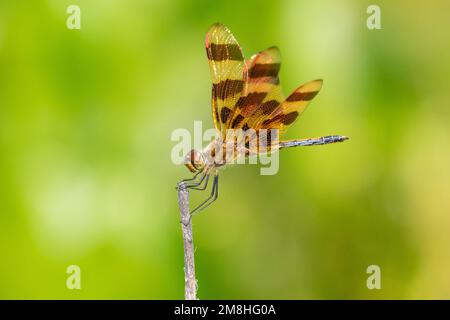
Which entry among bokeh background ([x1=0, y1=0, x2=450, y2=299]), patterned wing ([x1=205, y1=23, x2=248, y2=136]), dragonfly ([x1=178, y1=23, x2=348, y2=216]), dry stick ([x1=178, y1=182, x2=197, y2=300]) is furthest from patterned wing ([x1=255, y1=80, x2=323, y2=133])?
dry stick ([x1=178, y1=182, x2=197, y2=300])

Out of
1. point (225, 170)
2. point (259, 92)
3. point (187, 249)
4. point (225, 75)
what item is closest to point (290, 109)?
point (259, 92)

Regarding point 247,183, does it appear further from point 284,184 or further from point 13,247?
point 13,247

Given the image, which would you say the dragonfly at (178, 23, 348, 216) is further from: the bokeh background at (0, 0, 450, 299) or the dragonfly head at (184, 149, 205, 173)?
the bokeh background at (0, 0, 450, 299)

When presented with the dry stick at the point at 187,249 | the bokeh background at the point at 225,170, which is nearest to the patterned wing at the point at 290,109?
the bokeh background at the point at 225,170

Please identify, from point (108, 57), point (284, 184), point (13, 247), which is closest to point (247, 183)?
point (284, 184)

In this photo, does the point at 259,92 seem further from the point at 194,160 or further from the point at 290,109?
the point at 194,160
